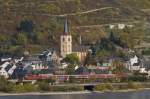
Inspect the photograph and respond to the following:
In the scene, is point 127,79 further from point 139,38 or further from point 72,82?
point 139,38

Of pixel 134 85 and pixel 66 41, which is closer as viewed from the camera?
pixel 134 85

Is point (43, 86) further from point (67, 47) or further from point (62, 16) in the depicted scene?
point (62, 16)

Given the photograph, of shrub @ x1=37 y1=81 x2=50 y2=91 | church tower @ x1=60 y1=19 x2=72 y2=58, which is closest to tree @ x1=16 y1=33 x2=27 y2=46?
church tower @ x1=60 y1=19 x2=72 y2=58

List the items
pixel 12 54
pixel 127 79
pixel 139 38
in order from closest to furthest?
pixel 127 79 → pixel 12 54 → pixel 139 38

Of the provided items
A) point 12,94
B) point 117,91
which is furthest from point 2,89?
point 117,91

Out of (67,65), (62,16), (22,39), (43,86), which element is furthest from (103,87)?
(62,16)
